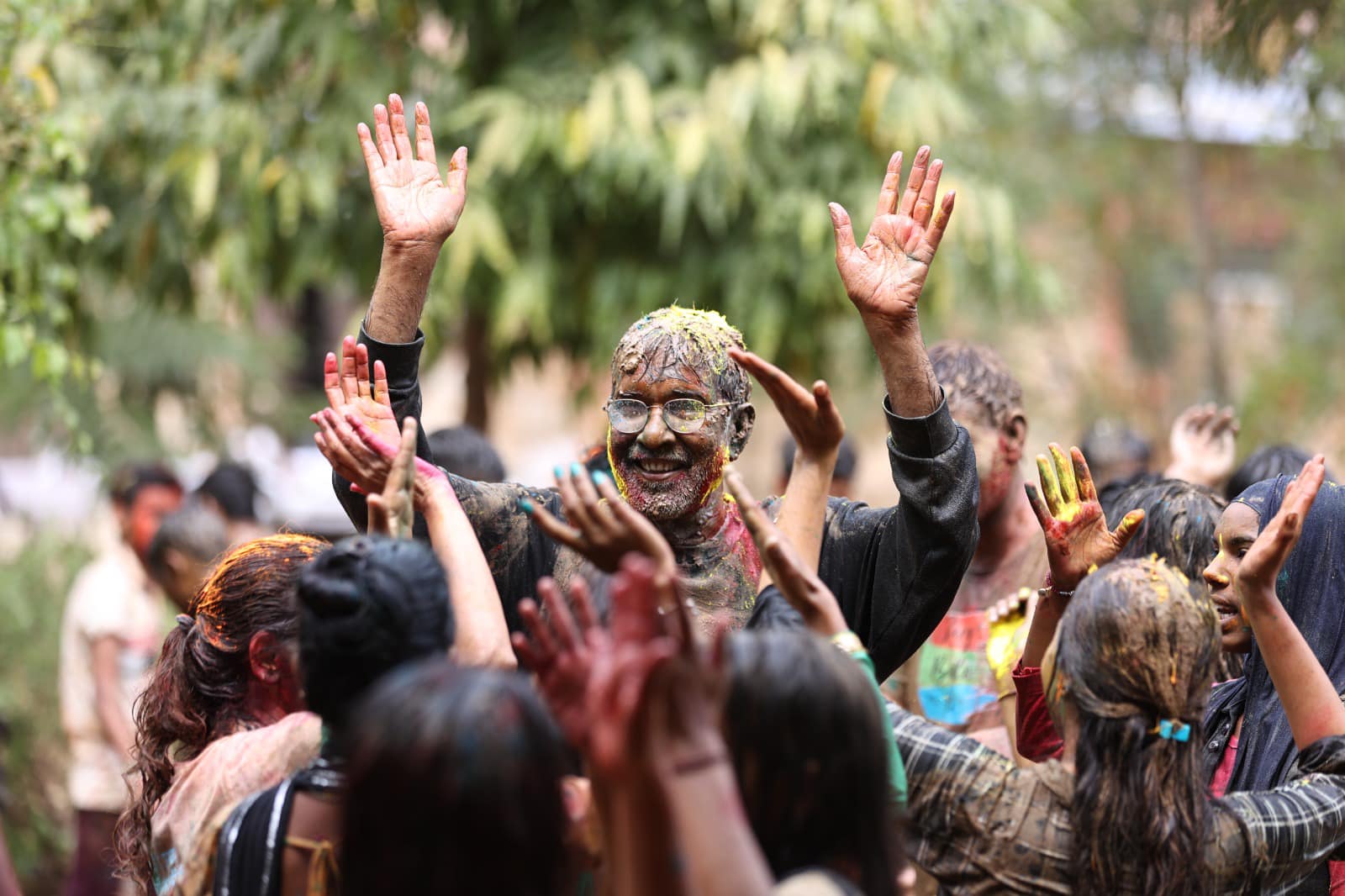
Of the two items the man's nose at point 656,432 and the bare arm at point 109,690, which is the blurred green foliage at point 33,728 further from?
the man's nose at point 656,432

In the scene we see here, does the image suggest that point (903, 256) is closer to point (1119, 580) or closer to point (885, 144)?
point (1119, 580)

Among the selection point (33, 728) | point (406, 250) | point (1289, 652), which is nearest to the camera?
point (1289, 652)

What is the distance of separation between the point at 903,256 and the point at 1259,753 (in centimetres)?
134

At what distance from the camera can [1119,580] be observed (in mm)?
2602

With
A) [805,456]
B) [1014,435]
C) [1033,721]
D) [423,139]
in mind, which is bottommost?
[1033,721]

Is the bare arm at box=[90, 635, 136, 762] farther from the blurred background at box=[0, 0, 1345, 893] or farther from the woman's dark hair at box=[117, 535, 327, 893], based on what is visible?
the woman's dark hair at box=[117, 535, 327, 893]

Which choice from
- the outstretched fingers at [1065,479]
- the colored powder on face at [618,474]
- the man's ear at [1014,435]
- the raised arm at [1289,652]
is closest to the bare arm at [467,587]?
the colored powder on face at [618,474]

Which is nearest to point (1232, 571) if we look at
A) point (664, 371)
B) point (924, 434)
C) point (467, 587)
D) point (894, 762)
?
point (924, 434)

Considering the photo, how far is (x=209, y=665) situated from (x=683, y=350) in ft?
3.99

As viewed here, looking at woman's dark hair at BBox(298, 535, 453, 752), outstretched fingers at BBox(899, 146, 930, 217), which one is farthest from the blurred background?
woman's dark hair at BBox(298, 535, 453, 752)

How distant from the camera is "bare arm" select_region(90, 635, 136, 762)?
6.12 m

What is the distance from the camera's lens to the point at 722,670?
7.09ft

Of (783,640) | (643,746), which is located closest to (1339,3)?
(783,640)

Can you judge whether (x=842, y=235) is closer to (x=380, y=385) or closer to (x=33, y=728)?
(x=380, y=385)
